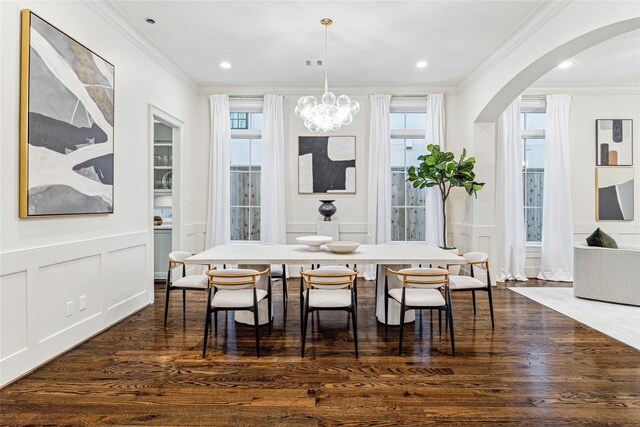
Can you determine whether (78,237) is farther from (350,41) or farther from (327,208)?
(350,41)

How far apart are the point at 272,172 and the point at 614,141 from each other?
18.1ft

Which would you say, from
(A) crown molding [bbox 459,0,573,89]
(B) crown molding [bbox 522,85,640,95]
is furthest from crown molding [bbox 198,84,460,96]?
(B) crown molding [bbox 522,85,640,95]

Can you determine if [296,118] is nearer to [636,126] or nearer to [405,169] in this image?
[405,169]

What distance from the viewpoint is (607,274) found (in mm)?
4195

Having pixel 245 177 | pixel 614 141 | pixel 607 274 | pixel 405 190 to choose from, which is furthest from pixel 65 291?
pixel 614 141

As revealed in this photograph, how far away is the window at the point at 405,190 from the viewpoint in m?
5.85

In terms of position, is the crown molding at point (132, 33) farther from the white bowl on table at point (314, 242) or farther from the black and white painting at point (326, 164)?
the white bowl on table at point (314, 242)

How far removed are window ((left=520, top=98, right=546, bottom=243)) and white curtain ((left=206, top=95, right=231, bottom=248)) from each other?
4.91 metres

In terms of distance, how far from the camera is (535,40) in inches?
145

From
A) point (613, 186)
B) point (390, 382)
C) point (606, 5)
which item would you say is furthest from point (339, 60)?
point (613, 186)

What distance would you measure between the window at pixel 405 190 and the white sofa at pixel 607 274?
220 centimetres

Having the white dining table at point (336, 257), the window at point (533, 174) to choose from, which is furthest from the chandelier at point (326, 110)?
the window at point (533, 174)

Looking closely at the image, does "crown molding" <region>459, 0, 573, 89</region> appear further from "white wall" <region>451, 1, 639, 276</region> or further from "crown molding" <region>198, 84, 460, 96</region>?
"crown molding" <region>198, 84, 460, 96</region>

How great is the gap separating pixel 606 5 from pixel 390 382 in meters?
3.34
